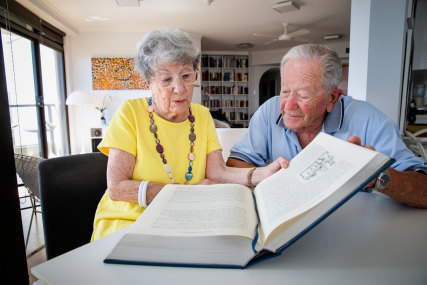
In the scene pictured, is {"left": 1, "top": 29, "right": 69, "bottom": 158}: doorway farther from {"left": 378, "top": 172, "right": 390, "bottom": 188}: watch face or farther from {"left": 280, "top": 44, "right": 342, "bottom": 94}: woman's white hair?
{"left": 378, "top": 172, "right": 390, "bottom": 188}: watch face

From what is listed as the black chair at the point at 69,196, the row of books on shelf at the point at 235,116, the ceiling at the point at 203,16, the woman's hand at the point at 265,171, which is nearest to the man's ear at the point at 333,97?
the woman's hand at the point at 265,171

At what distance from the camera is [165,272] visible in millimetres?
449

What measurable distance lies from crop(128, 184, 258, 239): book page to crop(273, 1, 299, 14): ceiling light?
477cm

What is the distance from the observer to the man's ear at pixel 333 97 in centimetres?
116

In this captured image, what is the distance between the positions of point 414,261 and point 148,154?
2.75 ft

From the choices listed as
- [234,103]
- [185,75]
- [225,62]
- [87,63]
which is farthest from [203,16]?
[185,75]

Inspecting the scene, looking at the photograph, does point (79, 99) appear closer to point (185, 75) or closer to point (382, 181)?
point (185, 75)

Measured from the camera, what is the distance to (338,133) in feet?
3.80

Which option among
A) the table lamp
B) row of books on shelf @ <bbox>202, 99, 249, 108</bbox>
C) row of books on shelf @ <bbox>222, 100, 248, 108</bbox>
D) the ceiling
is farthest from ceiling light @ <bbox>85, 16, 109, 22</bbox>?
row of books on shelf @ <bbox>222, 100, 248, 108</bbox>

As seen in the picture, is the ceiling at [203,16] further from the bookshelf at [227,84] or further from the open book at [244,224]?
the open book at [244,224]

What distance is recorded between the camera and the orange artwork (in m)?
6.15

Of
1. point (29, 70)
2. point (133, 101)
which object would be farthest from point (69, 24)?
point (133, 101)

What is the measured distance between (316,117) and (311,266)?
80 centimetres

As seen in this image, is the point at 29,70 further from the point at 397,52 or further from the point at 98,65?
the point at 397,52
